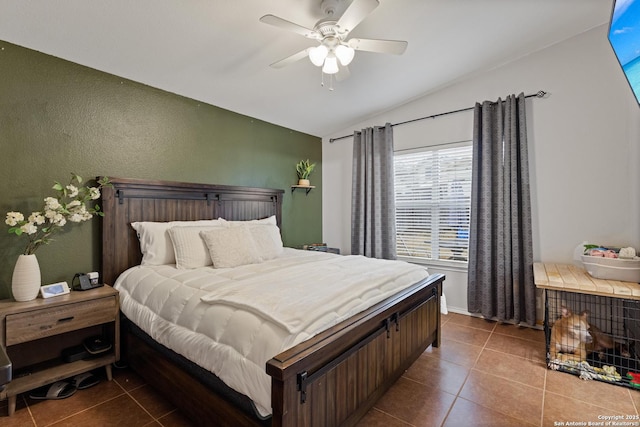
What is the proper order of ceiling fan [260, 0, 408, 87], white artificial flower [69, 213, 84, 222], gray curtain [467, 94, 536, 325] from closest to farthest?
1. ceiling fan [260, 0, 408, 87]
2. white artificial flower [69, 213, 84, 222]
3. gray curtain [467, 94, 536, 325]

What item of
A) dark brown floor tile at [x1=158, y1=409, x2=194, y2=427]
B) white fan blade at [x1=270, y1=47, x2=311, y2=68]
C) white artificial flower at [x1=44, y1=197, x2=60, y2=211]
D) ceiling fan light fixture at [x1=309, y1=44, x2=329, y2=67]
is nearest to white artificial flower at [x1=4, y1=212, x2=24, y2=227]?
white artificial flower at [x1=44, y1=197, x2=60, y2=211]

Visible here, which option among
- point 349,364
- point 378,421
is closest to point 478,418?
point 378,421

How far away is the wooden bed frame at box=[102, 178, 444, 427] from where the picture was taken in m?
1.31

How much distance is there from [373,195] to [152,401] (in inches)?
128

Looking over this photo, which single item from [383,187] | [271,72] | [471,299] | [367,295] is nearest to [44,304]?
[367,295]

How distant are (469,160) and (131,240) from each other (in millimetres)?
3693

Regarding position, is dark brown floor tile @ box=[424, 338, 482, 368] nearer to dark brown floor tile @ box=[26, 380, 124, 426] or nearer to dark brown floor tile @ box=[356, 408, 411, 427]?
dark brown floor tile @ box=[356, 408, 411, 427]

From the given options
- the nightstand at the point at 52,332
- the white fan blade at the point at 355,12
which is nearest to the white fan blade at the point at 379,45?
the white fan blade at the point at 355,12

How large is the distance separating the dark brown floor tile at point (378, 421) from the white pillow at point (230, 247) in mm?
1481

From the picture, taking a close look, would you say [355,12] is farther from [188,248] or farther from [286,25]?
[188,248]

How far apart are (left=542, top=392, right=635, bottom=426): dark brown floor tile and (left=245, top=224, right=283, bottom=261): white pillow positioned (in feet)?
7.71

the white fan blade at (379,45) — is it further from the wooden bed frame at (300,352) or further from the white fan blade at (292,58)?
the wooden bed frame at (300,352)

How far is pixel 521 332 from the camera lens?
306 cm

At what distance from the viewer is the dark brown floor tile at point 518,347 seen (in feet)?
8.48
